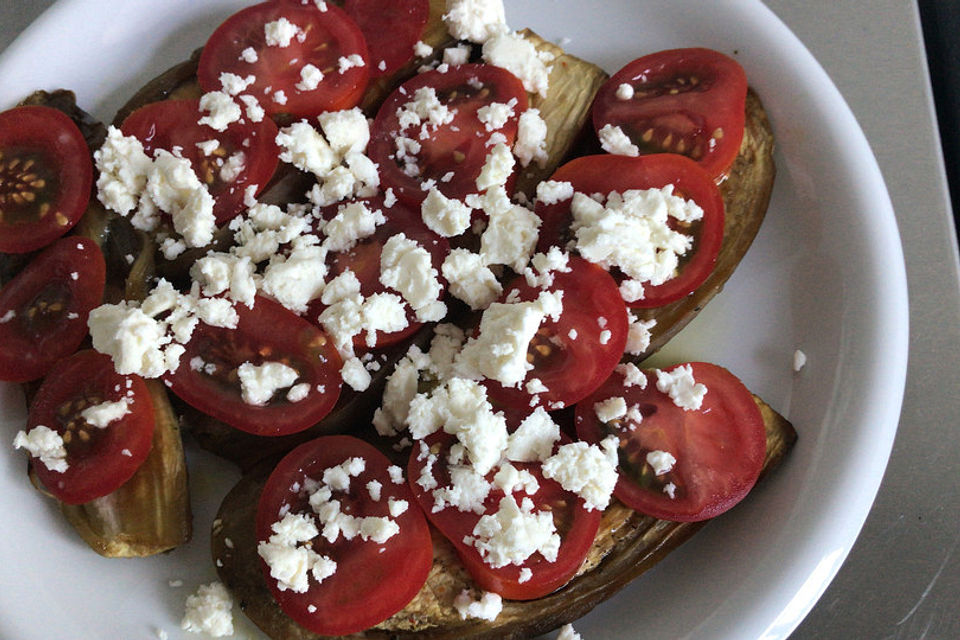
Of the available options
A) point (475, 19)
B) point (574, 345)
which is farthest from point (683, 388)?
point (475, 19)

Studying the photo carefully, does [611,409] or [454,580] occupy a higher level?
[611,409]

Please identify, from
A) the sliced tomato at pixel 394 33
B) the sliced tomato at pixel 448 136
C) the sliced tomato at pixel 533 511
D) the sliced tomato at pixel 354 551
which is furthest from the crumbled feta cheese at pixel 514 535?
the sliced tomato at pixel 394 33

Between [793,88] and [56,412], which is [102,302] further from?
[793,88]

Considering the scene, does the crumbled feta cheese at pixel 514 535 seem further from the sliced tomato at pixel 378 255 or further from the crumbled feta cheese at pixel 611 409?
the sliced tomato at pixel 378 255

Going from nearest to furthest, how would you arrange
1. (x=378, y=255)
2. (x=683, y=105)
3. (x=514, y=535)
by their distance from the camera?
1. (x=514, y=535)
2. (x=378, y=255)
3. (x=683, y=105)

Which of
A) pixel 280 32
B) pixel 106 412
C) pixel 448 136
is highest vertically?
pixel 280 32

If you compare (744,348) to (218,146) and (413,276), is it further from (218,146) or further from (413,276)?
(218,146)
